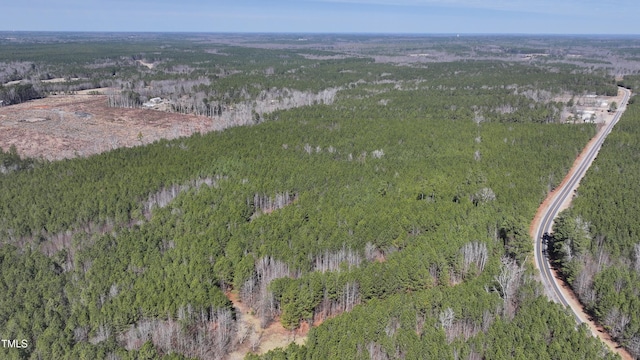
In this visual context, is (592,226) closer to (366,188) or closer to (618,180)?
(618,180)

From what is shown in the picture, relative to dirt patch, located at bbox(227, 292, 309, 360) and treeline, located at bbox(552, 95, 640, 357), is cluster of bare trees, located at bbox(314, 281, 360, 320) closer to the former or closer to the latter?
dirt patch, located at bbox(227, 292, 309, 360)

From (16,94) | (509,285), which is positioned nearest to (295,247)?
(509,285)

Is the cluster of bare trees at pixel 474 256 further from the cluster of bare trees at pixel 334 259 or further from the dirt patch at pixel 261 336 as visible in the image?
the dirt patch at pixel 261 336

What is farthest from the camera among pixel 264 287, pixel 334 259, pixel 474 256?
pixel 334 259

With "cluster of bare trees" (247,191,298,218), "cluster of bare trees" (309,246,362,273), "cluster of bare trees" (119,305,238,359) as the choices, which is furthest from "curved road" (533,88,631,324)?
"cluster of bare trees" (247,191,298,218)

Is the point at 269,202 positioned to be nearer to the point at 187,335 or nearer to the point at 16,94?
the point at 187,335
